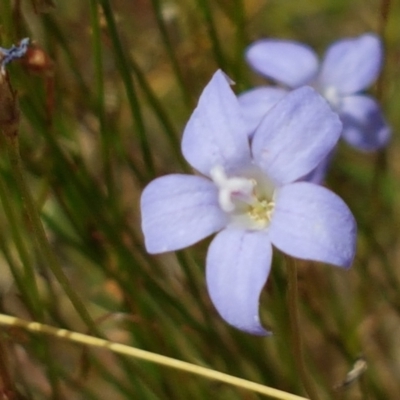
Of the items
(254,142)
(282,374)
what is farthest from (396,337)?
(254,142)

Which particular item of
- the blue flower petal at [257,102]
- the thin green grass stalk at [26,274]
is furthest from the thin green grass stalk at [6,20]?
the blue flower petal at [257,102]

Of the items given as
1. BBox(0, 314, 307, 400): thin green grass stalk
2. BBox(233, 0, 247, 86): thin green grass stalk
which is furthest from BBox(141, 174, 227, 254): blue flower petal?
BBox(233, 0, 247, 86): thin green grass stalk

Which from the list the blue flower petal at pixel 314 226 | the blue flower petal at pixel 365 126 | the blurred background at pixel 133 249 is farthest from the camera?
the blue flower petal at pixel 365 126

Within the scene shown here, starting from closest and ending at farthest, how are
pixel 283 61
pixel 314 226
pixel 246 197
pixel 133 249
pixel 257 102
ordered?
pixel 314 226 < pixel 246 197 < pixel 257 102 < pixel 283 61 < pixel 133 249

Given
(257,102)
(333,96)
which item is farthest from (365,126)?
(257,102)

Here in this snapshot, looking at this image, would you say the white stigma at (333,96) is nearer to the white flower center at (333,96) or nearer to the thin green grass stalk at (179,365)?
the white flower center at (333,96)

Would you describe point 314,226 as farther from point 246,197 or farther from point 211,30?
point 211,30
